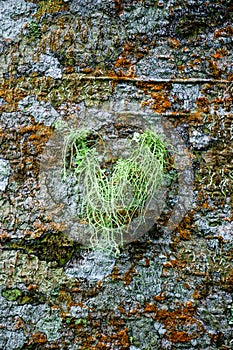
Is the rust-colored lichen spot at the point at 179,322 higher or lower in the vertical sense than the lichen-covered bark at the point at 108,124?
lower

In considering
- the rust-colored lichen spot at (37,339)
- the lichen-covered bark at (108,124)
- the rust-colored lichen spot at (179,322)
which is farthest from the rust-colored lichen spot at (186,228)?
the rust-colored lichen spot at (37,339)

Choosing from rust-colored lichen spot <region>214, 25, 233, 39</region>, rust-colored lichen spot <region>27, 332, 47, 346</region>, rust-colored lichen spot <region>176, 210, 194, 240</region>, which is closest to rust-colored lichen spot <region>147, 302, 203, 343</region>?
rust-colored lichen spot <region>176, 210, 194, 240</region>

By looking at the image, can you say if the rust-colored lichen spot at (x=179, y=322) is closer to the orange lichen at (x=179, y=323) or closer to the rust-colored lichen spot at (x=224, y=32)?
the orange lichen at (x=179, y=323)

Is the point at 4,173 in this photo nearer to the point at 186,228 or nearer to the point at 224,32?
the point at 186,228

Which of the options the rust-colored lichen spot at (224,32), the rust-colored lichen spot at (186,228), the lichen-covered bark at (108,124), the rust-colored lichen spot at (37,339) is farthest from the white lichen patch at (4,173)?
the rust-colored lichen spot at (224,32)

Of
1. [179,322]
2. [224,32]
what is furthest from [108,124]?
[179,322]

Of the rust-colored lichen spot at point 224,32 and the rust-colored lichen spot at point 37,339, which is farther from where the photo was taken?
the rust-colored lichen spot at point 224,32

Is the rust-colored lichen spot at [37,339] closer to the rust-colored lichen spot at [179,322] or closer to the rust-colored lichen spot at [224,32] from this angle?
the rust-colored lichen spot at [179,322]

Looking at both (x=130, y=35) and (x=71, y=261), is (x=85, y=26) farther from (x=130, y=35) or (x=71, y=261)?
(x=71, y=261)

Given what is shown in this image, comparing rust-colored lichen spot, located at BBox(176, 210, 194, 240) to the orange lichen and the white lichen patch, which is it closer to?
the orange lichen

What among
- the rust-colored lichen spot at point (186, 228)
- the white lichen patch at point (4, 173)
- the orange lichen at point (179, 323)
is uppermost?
the white lichen patch at point (4, 173)
